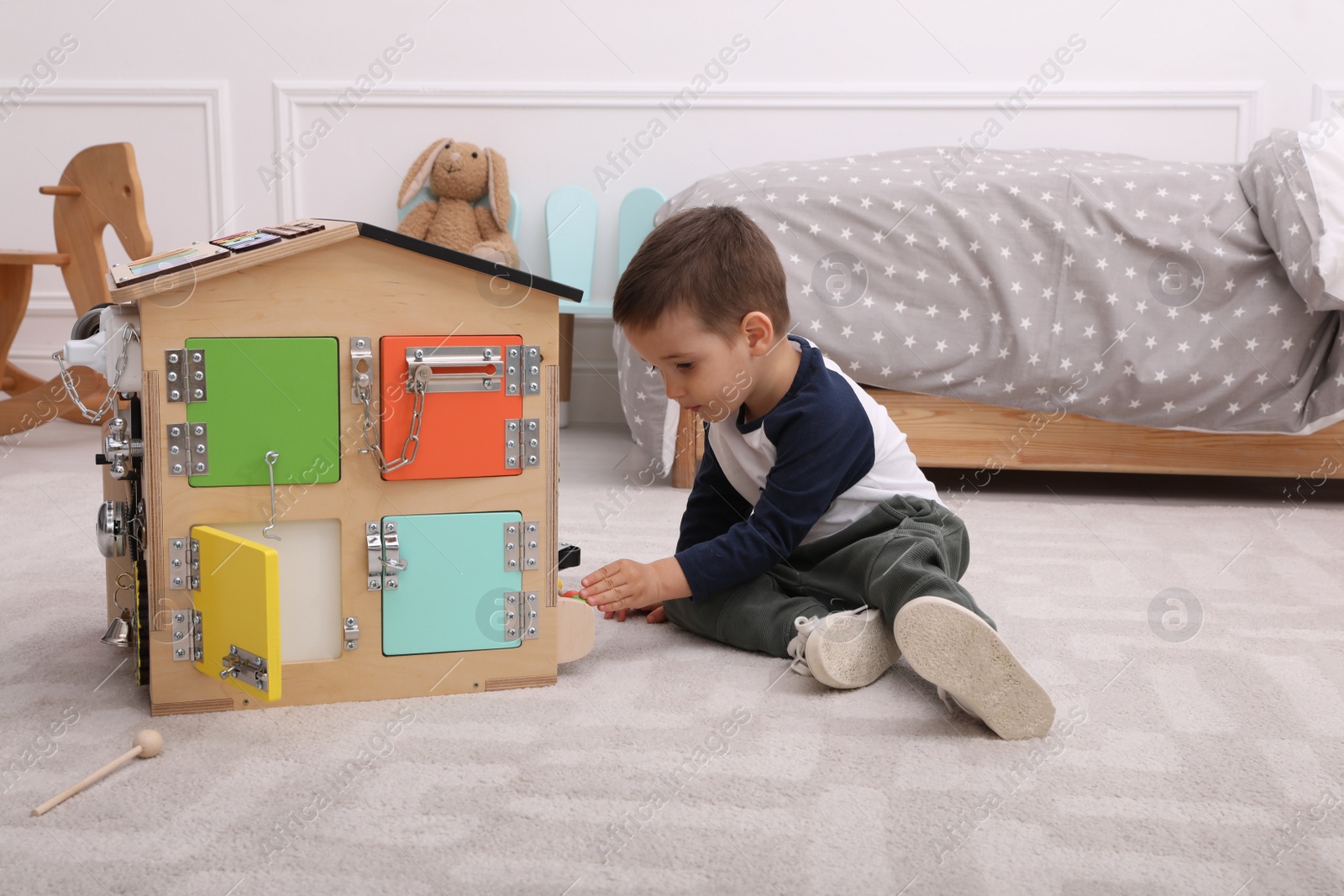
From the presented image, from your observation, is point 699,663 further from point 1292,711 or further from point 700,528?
point 1292,711

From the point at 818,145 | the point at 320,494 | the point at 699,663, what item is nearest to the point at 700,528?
the point at 699,663

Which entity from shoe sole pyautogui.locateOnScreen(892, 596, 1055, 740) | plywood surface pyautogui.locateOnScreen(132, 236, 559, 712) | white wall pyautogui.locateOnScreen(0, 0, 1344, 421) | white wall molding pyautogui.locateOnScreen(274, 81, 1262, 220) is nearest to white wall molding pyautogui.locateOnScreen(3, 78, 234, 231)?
white wall pyautogui.locateOnScreen(0, 0, 1344, 421)

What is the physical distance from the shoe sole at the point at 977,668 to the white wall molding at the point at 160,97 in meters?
2.47

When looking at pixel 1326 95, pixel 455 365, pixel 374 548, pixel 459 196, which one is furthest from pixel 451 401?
pixel 1326 95

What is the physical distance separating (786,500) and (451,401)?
1.07 feet

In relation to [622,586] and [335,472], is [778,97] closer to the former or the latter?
[622,586]

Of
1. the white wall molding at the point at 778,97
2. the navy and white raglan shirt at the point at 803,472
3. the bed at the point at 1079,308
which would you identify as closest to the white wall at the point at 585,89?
the white wall molding at the point at 778,97

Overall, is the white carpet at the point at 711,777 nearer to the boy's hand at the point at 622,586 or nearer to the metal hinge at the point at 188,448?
the boy's hand at the point at 622,586

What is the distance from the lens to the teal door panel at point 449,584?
0.84 metres

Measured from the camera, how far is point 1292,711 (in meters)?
0.83

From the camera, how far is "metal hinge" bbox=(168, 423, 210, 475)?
0.78 m

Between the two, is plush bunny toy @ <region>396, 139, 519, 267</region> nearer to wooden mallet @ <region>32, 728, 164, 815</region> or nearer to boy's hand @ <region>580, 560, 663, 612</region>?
boy's hand @ <region>580, 560, 663, 612</region>

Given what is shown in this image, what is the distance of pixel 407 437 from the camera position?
2.68 feet

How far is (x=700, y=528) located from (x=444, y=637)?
1.13ft
